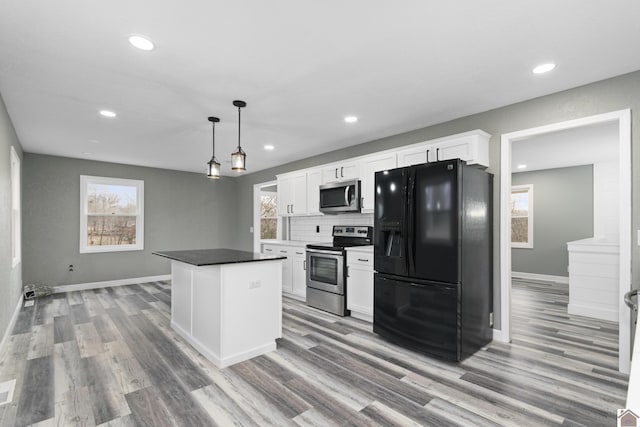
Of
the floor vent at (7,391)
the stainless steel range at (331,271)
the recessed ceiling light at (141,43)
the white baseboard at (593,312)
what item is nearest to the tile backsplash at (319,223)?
the stainless steel range at (331,271)

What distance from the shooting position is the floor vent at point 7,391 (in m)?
2.28

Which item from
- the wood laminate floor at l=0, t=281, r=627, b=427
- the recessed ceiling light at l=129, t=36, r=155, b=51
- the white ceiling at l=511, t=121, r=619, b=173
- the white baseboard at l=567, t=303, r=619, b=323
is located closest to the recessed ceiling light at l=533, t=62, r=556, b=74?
the white ceiling at l=511, t=121, r=619, b=173

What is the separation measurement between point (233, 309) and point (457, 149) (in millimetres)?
2806

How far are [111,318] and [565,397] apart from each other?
4914mm

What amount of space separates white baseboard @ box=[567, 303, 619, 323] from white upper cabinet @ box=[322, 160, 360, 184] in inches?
137

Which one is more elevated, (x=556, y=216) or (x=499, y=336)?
(x=556, y=216)

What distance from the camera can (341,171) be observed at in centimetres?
481

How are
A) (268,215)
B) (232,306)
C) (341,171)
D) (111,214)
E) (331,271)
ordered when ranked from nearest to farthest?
(232,306)
(331,271)
(341,171)
(111,214)
(268,215)

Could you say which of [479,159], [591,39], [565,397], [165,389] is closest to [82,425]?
[165,389]

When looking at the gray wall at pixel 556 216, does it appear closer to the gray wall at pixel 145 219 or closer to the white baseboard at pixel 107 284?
the gray wall at pixel 145 219

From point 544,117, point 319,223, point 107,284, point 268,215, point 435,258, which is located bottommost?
point 107,284

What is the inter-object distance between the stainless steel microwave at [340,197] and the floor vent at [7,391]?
377 cm

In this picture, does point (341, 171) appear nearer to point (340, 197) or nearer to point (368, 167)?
point (340, 197)

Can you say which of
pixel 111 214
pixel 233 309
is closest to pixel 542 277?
pixel 233 309
